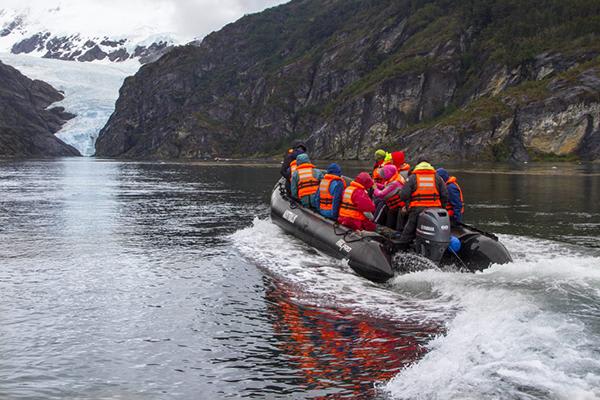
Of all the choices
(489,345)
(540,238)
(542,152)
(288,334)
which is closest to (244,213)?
(540,238)

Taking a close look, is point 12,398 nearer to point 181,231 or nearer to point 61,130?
point 181,231

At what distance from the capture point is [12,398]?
6605 mm

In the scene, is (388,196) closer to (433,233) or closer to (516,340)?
(433,233)

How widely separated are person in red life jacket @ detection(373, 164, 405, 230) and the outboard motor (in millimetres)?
1468

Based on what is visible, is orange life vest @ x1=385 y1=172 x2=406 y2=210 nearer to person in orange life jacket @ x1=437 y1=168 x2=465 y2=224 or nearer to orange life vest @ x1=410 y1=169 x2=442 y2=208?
person in orange life jacket @ x1=437 y1=168 x2=465 y2=224

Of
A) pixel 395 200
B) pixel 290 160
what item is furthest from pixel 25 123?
pixel 395 200

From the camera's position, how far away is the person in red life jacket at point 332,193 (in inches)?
576

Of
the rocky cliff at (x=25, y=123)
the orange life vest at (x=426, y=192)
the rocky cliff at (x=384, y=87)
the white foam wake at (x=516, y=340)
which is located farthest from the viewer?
the rocky cliff at (x=25, y=123)

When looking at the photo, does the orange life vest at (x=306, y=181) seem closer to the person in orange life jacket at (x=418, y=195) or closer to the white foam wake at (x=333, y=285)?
the white foam wake at (x=333, y=285)

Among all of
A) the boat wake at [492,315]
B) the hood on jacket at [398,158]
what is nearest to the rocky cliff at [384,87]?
the hood on jacket at [398,158]

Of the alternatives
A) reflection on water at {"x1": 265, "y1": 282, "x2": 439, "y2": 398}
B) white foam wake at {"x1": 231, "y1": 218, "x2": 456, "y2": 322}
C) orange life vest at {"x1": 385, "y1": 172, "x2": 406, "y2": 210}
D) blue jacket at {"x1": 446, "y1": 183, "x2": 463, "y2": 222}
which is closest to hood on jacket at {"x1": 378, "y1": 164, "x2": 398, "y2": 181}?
orange life vest at {"x1": 385, "y1": 172, "x2": 406, "y2": 210}

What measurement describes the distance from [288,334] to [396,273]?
414cm

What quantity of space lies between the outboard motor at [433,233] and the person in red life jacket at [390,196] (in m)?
1.47

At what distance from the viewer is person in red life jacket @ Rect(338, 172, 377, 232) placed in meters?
13.4
